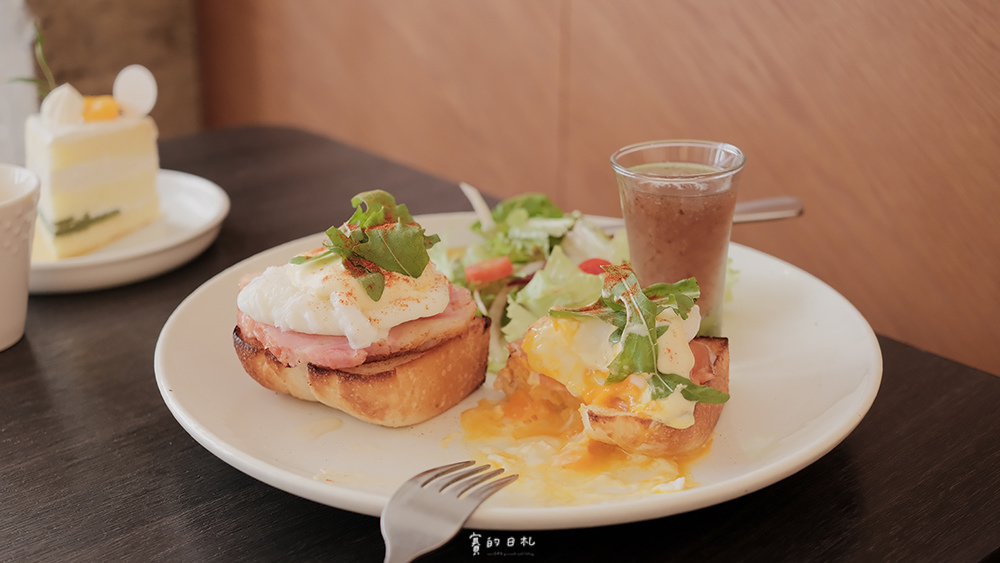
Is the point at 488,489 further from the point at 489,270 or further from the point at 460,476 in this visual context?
the point at 489,270

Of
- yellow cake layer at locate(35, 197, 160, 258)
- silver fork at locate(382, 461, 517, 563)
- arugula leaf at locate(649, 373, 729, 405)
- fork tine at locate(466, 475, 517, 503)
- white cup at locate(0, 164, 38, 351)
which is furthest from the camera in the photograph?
yellow cake layer at locate(35, 197, 160, 258)

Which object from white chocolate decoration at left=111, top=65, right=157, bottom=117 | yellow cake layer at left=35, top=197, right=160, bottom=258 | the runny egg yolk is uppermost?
white chocolate decoration at left=111, top=65, right=157, bottom=117

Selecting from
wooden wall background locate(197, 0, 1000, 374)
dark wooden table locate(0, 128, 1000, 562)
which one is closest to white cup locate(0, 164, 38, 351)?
dark wooden table locate(0, 128, 1000, 562)

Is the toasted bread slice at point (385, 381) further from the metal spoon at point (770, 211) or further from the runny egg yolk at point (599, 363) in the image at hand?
the metal spoon at point (770, 211)

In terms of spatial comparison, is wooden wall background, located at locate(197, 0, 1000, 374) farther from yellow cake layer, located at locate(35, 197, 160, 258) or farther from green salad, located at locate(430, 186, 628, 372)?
yellow cake layer, located at locate(35, 197, 160, 258)

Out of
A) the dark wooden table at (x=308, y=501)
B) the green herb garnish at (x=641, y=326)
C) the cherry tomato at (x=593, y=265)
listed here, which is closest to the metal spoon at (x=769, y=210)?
the cherry tomato at (x=593, y=265)

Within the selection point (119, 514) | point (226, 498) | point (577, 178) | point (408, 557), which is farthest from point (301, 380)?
point (577, 178)

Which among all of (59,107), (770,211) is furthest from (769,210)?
(59,107)
